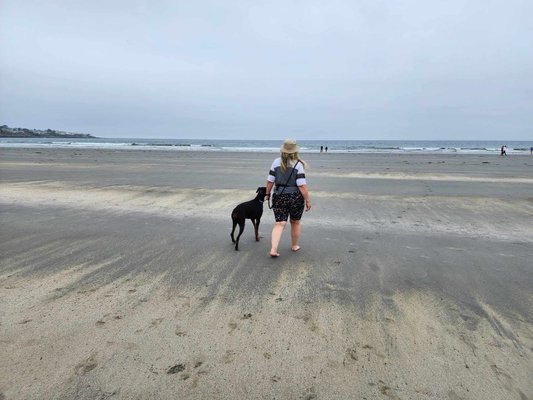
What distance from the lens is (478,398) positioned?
2.44m

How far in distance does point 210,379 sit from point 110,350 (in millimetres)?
917

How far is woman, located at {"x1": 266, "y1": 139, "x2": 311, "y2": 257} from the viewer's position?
5.27 meters

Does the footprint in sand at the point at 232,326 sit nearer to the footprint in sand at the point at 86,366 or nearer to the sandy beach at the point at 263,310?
the sandy beach at the point at 263,310

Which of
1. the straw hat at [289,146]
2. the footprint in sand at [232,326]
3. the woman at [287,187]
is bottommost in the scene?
the footprint in sand at [232,326]

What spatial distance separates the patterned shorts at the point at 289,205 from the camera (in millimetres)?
5379

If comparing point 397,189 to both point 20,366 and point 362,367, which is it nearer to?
point 362,367

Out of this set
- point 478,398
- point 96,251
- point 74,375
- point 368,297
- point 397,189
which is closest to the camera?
point 478,398

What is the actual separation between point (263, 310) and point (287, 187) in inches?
86.2

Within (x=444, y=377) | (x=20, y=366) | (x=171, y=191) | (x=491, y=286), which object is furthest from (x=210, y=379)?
(x=171, y=191)

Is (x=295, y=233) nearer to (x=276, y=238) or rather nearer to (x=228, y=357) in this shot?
(x=276, y=238)

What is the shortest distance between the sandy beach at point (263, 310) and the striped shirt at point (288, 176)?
1036 mm

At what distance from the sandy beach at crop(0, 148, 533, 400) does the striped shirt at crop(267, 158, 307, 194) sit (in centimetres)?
104

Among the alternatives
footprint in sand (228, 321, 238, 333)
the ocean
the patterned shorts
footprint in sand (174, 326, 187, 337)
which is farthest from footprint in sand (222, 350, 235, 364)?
the ocean

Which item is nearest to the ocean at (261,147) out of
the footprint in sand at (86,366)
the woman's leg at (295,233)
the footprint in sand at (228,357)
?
the woman's leg at (295,233)
